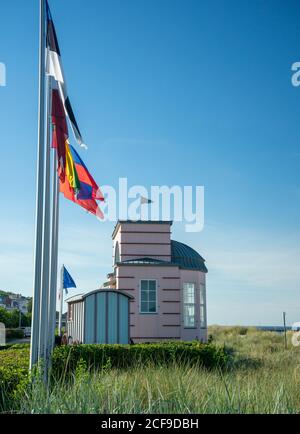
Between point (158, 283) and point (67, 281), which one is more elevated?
point (67, 281)

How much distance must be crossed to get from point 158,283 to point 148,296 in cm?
81

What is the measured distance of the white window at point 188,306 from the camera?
82.9ft

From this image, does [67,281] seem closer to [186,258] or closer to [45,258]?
[186,258]

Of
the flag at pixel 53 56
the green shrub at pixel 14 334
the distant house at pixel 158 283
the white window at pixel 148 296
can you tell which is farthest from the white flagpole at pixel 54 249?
the green shrub at pixel 14 334

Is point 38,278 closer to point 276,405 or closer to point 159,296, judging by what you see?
point 276,405

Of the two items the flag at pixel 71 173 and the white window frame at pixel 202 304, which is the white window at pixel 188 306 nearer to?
the white window frame at pixel 202 304

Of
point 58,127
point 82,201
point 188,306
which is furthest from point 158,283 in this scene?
point 58,127

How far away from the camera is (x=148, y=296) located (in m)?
24.9

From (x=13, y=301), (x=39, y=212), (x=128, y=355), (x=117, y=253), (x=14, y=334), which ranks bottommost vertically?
(x=14, y=334)

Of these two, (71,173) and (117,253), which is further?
(117,253)

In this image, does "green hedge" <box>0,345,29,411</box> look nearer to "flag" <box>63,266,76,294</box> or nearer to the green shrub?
"flag" <box>63,266,76,294</box>

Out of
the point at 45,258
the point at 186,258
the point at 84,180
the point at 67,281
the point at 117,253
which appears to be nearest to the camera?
the point at 45,258

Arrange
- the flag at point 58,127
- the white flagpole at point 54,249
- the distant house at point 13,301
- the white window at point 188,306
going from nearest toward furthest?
the flag at point 58,127 → the white flagpole at point 54,249 → the white window at point 188,306 → the distant house at point 13,301


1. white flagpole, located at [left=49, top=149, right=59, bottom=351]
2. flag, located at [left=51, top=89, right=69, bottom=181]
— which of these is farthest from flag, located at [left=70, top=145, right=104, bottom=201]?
flag, located at [left=51, top=89, right=69, bottom=181]
